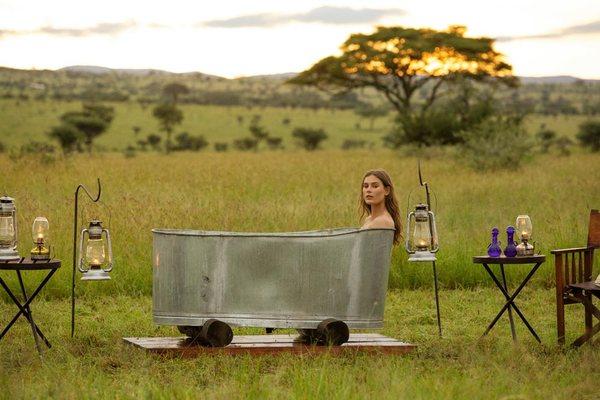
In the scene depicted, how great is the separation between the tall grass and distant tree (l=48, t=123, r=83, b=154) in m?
12.2

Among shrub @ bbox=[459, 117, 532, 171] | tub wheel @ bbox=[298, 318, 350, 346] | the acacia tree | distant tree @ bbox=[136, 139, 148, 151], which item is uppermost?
the acacia tree

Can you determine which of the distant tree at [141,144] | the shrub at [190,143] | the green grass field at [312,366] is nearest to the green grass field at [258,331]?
the green grass field at [312,366]

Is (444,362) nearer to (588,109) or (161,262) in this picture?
(161,262)

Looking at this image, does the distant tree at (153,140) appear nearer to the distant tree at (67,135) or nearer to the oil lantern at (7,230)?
the distant tree at (67,135)

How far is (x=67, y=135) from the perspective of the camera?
3431 cm

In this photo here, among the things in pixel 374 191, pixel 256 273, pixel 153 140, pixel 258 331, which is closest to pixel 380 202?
pixel 374 191

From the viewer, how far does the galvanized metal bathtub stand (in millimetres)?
6492

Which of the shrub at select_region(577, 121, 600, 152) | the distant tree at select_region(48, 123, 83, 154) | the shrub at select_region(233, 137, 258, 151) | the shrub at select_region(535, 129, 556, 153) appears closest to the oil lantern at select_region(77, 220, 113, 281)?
the shrub at select_region(535, 129, 556, 153)

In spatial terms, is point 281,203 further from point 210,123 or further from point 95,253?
point 210,123

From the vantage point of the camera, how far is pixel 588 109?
6531cm

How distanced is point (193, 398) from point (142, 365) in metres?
1.20

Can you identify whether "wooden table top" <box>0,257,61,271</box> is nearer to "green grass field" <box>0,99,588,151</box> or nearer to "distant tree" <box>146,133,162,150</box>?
"green grass field" <box>0,99,588,151</box>

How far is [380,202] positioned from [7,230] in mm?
2632

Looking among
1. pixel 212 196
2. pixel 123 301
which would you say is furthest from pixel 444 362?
pixel 212 196
